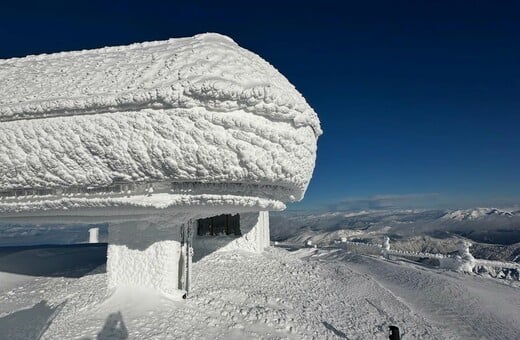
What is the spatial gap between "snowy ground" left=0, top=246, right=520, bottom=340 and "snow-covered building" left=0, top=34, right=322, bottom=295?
3.85 feet

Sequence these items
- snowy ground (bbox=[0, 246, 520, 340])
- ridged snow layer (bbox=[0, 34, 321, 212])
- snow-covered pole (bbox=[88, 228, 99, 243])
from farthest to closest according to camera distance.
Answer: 1. snow-covered pole (bbox=[88, 228, 99, 243])
2. snowy ground (bbox=[0, 246, 520, 340])
3. ridged snow layer (bbox=[0, 34, 321, 212])

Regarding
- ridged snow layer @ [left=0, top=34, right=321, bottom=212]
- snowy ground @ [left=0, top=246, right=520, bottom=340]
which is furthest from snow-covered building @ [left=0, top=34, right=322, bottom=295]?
snowy ground @ [left=0, top=246, right=520, bottom=340]

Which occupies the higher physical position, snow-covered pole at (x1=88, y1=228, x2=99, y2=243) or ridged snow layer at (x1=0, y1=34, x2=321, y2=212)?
ridged snow layer at (x1=0, y1=34, x2=321, y2=212)

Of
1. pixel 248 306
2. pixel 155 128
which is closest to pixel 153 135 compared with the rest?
pixel 155 128

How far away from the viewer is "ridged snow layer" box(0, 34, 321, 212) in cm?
304

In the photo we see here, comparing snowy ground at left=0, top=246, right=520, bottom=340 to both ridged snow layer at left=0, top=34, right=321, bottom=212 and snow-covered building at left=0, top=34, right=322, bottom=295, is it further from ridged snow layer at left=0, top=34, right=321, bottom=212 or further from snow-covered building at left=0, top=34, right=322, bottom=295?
ridged snow layer at left=0, top=34, right=321, bottom=212

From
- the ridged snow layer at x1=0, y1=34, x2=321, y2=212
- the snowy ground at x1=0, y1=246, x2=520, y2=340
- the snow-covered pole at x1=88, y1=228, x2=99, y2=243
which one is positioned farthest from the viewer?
the snow-covered pole at x1=88, y1=228, x2=99, y2=243

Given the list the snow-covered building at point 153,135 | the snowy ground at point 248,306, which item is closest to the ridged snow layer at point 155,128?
→ the snow-covered building at point 153,135

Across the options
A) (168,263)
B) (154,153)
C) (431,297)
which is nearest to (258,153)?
(154,153)

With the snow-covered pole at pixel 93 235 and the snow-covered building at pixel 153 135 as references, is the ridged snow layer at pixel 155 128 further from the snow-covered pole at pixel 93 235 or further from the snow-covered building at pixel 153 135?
the snow-covered pole at pixel 93 235

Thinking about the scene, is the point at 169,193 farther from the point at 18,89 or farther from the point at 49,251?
the point at 49,251

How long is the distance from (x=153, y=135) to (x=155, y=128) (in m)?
0.07

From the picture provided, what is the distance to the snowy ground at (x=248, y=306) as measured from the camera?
363 cm

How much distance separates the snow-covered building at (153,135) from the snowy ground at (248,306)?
3.85ft
